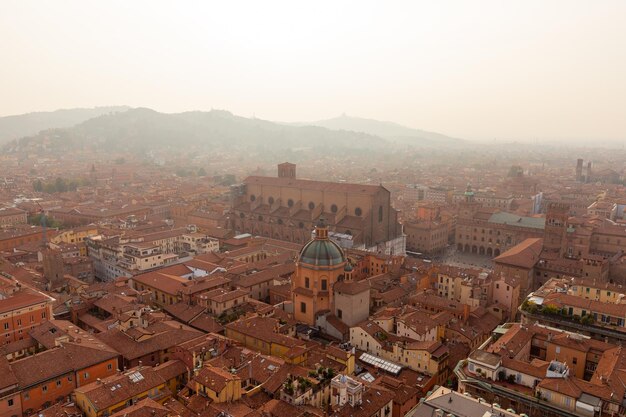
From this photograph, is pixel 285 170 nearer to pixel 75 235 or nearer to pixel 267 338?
pixel 75 235

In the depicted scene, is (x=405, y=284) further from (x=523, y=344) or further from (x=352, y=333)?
(x=523, y=344)

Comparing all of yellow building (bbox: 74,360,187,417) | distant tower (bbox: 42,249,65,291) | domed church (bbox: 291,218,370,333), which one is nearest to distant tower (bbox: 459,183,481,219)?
domed church (bbox: 291,218,370,333)

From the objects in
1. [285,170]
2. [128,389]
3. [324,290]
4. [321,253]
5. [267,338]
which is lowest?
[267,338]

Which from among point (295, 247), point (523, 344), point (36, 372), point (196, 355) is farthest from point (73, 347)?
point (295, 247)

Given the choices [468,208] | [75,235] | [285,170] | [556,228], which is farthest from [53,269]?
[468,208]

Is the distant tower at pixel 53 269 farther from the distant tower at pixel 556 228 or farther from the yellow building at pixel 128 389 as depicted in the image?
the distant tower at pixel 556 228

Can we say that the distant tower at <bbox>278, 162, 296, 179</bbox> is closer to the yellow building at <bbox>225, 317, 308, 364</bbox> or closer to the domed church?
the domed church

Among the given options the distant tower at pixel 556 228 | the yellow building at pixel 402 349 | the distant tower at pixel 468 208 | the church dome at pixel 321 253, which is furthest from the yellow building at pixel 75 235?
the distant tower at pixel 556 228
